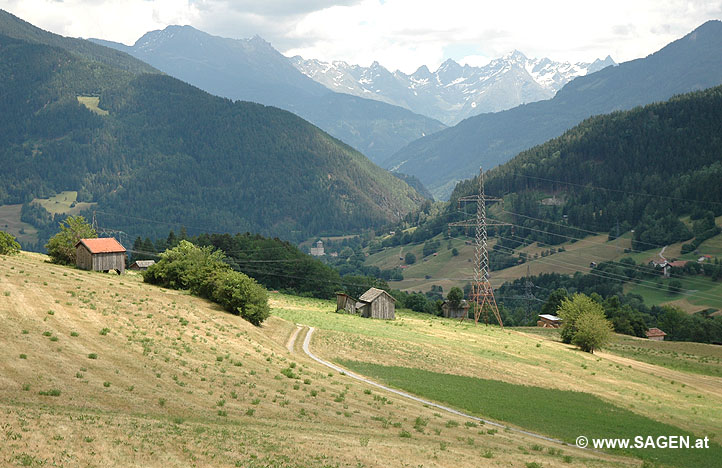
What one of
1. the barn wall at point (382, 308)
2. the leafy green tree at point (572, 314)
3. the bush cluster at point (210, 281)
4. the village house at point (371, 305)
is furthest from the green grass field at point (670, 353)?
the bush cluster at point (210, 281)

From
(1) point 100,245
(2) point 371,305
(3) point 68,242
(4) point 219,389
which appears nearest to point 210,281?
(1) point 100,245

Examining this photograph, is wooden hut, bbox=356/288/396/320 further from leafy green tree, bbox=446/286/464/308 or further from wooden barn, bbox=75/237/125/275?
wooden barn, bbox=75/237/125/275

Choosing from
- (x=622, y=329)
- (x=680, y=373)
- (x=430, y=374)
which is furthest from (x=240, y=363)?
(x=622, y=329)

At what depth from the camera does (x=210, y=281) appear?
7406 centimetres

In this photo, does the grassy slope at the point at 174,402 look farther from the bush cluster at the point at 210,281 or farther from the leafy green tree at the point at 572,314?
the leafy green tree at the point at 572,314

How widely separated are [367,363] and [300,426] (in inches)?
1079

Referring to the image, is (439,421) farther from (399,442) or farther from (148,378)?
(148,378)

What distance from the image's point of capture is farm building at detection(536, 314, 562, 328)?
138 meters

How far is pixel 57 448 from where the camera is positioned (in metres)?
23.9

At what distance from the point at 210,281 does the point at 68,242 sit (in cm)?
2290

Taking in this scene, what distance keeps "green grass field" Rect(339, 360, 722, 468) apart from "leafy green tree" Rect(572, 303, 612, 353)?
1336 inches

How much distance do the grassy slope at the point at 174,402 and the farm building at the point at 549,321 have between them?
92.2 meters

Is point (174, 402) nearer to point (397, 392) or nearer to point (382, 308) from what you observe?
point (397, 392)

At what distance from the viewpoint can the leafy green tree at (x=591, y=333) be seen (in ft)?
296
